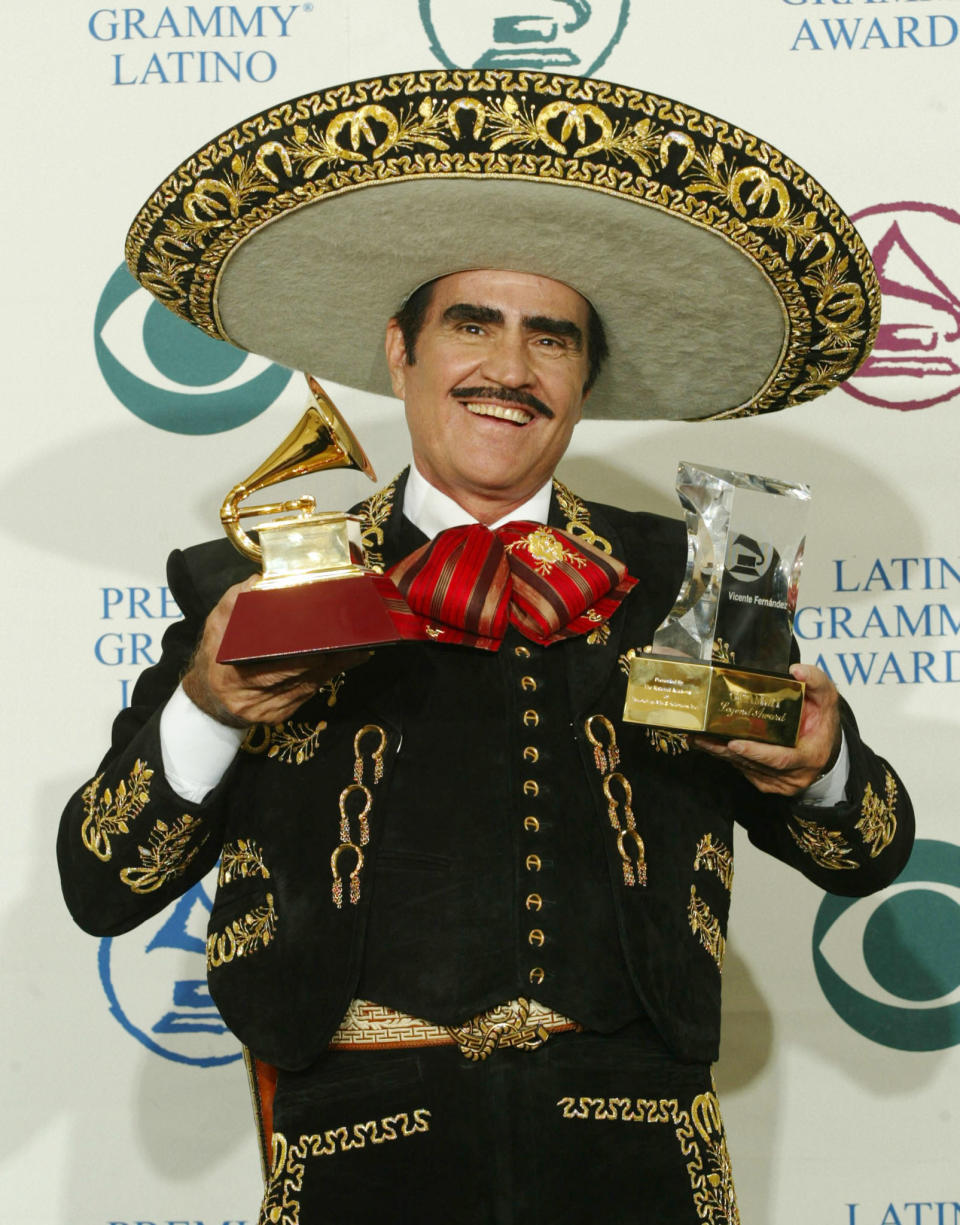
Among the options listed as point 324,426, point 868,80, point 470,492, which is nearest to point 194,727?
point 324,426

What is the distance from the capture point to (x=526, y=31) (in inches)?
120

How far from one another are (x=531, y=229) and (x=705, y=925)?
0.87 metres

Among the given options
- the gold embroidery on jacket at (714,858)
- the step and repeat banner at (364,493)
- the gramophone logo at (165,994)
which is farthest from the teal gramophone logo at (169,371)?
Answer: the gold embroidery on jacket at (714,858)

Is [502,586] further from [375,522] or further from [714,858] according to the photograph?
[714,858]

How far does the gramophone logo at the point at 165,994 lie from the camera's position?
3.00 metres

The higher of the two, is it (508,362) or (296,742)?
(508,362)

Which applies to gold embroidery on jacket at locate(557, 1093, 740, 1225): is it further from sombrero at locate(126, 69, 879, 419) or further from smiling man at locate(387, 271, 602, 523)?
sombrero at locate(126, 69, 879, 419)

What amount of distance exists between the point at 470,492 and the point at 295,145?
545 millimetres

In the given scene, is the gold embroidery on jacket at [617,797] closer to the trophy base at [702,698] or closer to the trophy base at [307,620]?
the trophy base at [702,698]

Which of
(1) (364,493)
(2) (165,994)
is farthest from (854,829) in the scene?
(2) (165,994)

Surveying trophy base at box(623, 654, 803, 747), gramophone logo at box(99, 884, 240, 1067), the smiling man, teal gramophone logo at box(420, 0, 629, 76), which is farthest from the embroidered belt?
teal gramophone logo at box(420, 0, 629, 76)

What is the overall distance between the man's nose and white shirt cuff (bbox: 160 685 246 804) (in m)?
0.57

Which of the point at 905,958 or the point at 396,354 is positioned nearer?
the point at 396,354

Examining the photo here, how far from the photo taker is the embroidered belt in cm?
187
